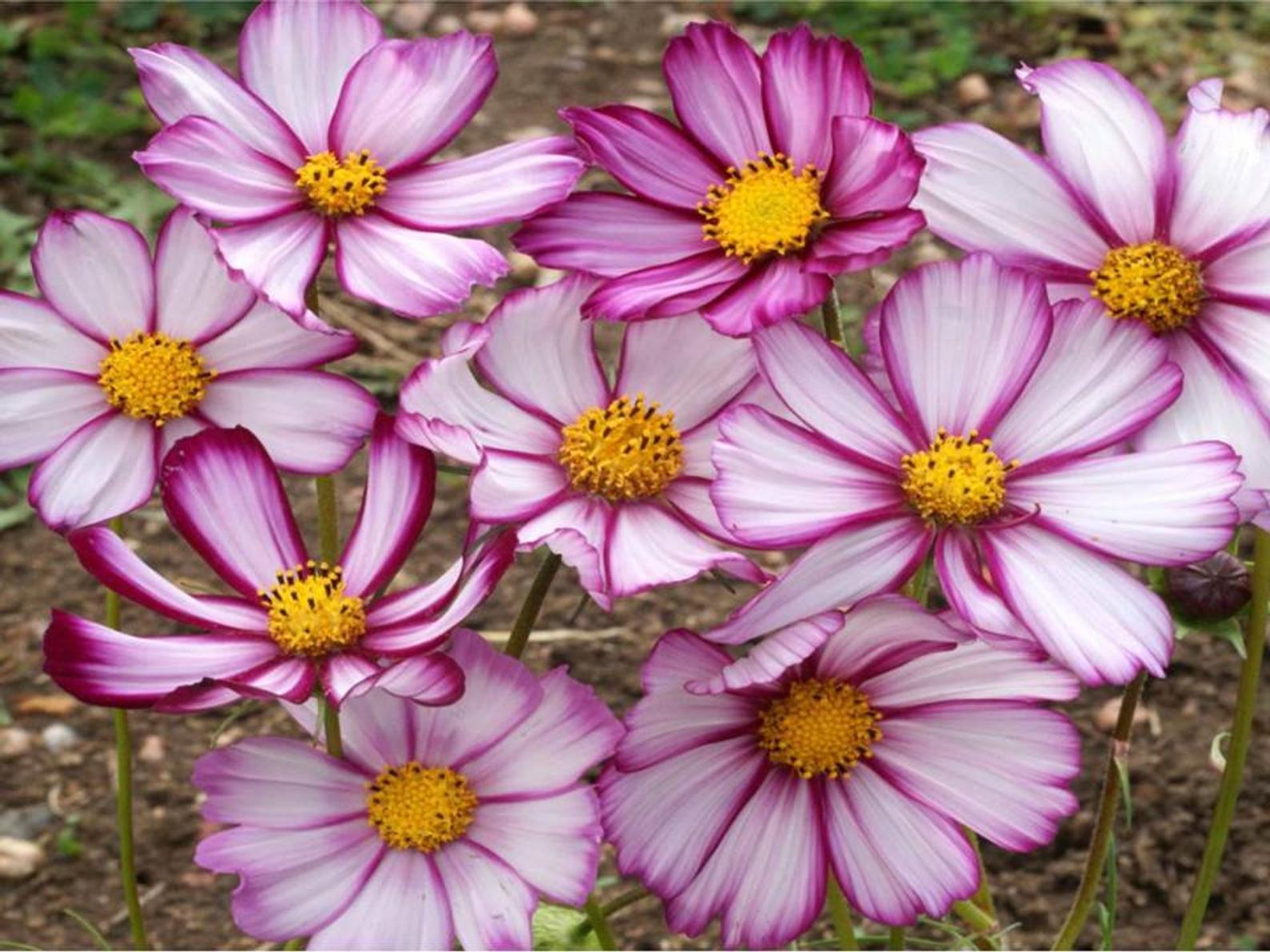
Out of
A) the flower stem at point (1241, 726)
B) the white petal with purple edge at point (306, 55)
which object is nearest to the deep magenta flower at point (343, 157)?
the white petal with purple edge at point (306, 55)

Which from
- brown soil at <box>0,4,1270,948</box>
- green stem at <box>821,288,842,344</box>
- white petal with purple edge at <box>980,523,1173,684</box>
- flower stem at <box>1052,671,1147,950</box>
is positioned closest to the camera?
white petal with purple edge at <box>980,523,1173,684</box>

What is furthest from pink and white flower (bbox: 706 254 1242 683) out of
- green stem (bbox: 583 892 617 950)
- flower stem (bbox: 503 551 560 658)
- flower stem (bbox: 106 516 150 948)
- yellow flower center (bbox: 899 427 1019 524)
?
flower stem (bbox: 106 516 150 948)

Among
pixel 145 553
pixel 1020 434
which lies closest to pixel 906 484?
pixel 1020 434

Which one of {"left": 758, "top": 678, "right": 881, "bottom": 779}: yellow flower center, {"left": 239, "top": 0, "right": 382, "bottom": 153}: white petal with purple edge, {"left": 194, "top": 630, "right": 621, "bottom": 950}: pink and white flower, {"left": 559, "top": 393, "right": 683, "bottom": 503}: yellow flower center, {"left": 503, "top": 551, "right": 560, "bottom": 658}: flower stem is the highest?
{"left": 239, "top": 0, "right": 382, "bottom": 153}: white petal with purple edge

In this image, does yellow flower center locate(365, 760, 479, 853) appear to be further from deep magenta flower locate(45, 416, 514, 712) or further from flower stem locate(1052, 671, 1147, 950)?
flower stem locate(1052, 671, 1147, 950)

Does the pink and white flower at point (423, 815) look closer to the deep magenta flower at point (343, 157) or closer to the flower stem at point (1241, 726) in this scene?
the deep magenta flower at point (343, 157)

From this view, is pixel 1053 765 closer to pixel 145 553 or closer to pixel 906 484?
pixel 906 484
